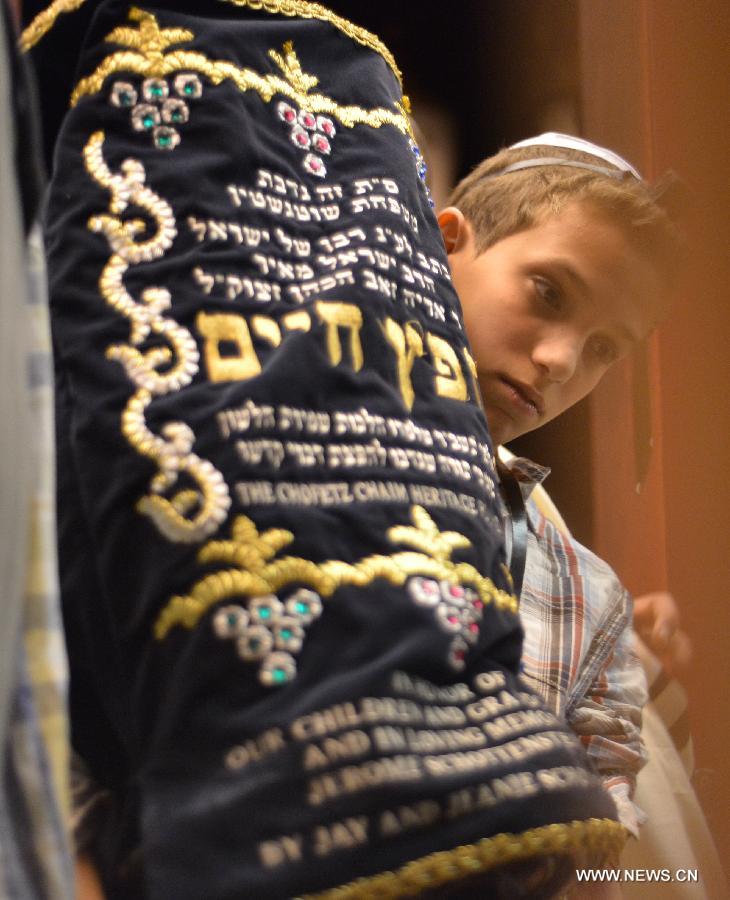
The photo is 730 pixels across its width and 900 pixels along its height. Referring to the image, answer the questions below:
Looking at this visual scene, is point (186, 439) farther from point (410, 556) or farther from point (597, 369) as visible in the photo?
point (597, 369)

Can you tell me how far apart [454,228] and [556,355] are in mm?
161

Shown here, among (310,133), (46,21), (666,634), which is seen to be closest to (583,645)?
(666,634)

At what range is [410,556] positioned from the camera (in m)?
0.40

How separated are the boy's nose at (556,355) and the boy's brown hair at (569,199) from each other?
0.09m

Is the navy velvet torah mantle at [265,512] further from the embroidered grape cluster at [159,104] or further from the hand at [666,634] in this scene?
the hand at [666,634]

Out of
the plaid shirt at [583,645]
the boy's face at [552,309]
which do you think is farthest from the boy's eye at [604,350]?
the plaid shirt at [583,645]

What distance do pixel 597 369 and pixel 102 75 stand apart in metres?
0.47

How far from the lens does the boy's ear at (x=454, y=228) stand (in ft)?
2.68

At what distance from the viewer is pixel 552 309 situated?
0.75 m

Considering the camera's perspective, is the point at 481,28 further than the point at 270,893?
Yes

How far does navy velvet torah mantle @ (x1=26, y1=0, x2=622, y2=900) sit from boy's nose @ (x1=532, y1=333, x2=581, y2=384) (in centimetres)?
25

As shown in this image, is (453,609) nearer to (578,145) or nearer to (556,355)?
(556,355)

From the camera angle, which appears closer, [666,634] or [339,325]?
[339,325]

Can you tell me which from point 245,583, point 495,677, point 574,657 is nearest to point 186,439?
point 245,583
